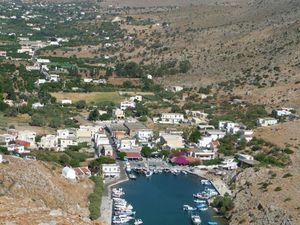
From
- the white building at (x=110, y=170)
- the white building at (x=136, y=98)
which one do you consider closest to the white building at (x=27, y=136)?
the white building at (x=110, y=170)

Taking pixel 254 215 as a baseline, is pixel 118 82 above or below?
below

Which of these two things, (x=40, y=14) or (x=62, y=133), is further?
(x=40, y=14)

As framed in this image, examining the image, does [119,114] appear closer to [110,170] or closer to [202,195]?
[110,170]

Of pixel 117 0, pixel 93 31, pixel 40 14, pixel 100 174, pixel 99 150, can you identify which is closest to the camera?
pixel 100 174

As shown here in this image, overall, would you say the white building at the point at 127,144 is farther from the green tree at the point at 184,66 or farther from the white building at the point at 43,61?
the white building at the point at 43,61

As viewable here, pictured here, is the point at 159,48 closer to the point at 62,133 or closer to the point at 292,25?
the point at 292,25

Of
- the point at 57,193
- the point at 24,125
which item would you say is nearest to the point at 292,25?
the point at 24,125

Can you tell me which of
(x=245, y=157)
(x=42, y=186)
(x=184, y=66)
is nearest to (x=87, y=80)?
(x=184, y=66)
